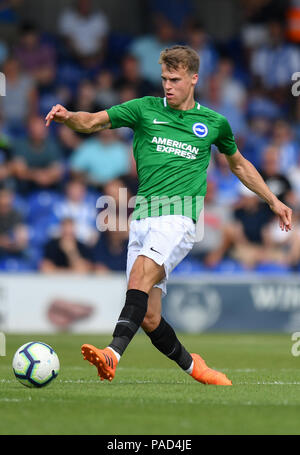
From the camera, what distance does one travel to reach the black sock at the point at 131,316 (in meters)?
7.02

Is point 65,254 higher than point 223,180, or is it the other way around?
point 223,180

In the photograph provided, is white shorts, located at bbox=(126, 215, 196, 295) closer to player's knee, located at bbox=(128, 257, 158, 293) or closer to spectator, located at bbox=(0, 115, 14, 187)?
player's knee, located at bbox=(128, 257, 158, 293)

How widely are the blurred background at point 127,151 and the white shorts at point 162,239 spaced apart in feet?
24.3

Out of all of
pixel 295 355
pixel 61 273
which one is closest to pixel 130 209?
pixel 61 273

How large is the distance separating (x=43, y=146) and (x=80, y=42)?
3153 millimetres

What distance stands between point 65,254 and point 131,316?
812 cm

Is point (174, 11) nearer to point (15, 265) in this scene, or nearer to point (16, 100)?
point (16, 100)

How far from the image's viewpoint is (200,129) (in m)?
7.70

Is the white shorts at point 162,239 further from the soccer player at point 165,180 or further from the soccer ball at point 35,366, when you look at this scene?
the soccer ball at point 35,366

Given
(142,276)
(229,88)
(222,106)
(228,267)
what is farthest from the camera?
(229,88)

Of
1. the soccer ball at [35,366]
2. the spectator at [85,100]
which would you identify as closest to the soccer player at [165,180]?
the soccer ball at [35,366]

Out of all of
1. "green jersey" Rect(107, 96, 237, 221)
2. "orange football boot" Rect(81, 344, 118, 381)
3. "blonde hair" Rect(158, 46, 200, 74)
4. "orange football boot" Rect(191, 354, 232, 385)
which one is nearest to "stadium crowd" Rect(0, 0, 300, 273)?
"green jersey" Rect(107, 96, 237, 221)

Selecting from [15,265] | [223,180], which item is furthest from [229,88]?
[15,265]

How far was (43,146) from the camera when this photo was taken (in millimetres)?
16172
